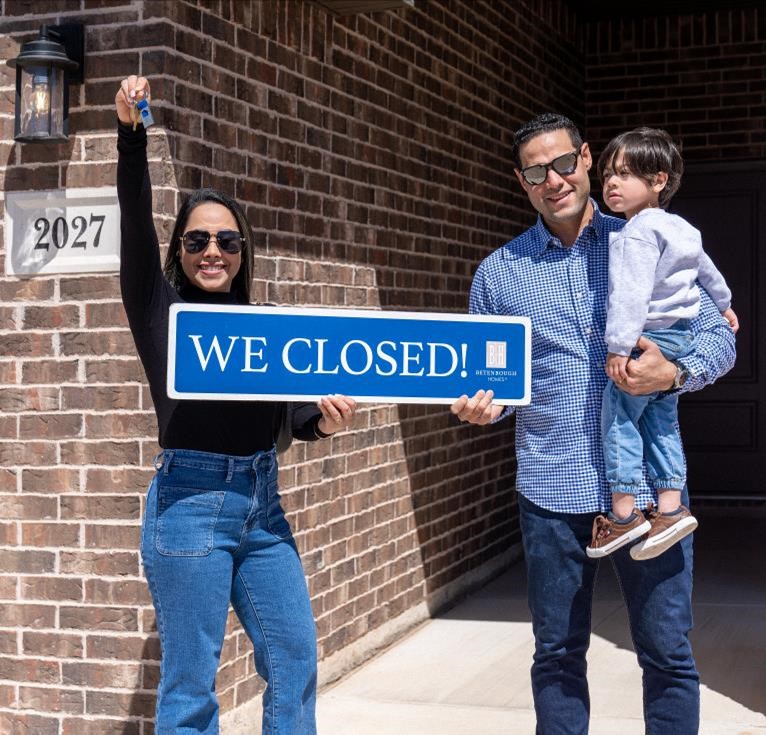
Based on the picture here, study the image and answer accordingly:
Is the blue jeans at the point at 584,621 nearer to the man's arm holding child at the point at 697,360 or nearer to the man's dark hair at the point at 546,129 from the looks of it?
the man's arm holding child at the point at 697,360

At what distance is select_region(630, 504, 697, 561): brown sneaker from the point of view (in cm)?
322

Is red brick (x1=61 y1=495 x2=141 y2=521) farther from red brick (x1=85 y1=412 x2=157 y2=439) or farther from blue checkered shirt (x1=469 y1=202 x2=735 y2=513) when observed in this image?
blue checkered shirt (x1=469 y1=202 x2=735 y2=513)

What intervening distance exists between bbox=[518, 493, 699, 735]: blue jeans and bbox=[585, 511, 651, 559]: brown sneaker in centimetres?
8

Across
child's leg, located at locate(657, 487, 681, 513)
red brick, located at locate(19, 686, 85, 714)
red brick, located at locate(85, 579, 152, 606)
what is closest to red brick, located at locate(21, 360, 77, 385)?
red brick, located at locate(85, 579, 152, 606)

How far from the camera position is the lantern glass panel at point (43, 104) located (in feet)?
13.9

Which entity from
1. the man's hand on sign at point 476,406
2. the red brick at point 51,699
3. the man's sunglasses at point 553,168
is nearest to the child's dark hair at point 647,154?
the man's sunglasses at point 553,168

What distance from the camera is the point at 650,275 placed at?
3.20m

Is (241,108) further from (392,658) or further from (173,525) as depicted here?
(392,658)

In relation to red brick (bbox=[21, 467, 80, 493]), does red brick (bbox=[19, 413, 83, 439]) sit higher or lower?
higher

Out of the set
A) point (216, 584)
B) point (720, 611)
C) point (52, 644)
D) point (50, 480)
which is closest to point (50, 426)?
point (50, 480)

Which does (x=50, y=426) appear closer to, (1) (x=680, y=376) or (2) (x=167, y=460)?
(2) (x=167, y=460)

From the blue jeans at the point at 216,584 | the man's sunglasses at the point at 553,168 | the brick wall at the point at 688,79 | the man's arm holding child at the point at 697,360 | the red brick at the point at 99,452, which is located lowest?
the blue jeans at the point at 216,584

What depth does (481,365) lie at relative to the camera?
3.18m

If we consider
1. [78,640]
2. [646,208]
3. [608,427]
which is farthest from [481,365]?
[78,640]
